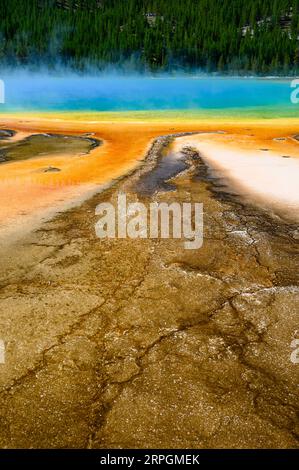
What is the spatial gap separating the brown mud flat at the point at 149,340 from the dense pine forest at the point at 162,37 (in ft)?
202

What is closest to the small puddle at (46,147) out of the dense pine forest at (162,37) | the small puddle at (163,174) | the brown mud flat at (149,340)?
the small puddle at (163,174)

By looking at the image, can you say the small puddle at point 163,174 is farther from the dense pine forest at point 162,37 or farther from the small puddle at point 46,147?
the dense pine forest at point 162,37

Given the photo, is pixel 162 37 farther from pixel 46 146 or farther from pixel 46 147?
pixel 46 147

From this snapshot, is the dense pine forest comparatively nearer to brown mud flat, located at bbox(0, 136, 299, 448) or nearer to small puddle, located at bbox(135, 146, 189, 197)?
small puddle, located at bbox(135, 146, 189, 197)

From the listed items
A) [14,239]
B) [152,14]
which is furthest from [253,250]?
[152,14]

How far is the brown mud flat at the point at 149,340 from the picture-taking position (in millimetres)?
2863

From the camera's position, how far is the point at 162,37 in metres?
67.6

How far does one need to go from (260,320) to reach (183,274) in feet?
3.74

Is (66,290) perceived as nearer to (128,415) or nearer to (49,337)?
(49,337)

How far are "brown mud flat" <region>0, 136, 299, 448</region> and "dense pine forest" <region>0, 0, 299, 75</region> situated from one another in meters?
61.7

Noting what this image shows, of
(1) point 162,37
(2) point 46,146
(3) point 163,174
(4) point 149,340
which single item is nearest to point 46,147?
(2) point 46,146

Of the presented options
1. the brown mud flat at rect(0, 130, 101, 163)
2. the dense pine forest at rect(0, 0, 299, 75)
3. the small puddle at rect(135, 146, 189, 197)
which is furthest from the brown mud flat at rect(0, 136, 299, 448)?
the dense pine forest at rect(0, 0, 299, 75)

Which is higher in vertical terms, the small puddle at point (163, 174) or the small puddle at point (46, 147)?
the small puddle at point (46, 147)

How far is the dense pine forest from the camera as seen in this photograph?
206 ft
